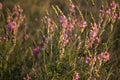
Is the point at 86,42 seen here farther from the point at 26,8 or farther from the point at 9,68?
the point at 26,8

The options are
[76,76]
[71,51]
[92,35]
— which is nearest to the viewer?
[76,76]

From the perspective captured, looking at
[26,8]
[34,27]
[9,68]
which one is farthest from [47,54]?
[26,8]

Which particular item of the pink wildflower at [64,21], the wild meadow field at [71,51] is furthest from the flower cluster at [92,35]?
the pink wildflower at [64,21]

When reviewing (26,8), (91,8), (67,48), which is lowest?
(67,48)

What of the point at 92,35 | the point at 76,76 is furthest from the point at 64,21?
the point at 76,76

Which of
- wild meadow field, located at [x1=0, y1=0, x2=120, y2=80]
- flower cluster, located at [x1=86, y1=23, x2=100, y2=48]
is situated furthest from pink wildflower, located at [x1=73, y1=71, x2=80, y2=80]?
flower cluster, located at [x1=86, y1=23, x2=100, y2=48]

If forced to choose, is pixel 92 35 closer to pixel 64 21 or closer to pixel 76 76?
pixel 64 21

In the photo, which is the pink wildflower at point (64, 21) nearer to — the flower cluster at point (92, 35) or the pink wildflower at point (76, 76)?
the flower cluster at point (92, 35)

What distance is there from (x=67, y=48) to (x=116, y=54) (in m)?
0.61

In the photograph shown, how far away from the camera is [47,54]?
2.60 meters

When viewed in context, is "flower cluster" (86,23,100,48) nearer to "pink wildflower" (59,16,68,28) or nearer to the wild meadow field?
the wild meadow field

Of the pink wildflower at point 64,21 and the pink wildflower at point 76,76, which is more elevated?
the pink wildflower at point 64,21

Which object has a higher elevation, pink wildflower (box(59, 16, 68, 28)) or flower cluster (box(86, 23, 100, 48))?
pink wildflower (box(59, 16, 68, 28))

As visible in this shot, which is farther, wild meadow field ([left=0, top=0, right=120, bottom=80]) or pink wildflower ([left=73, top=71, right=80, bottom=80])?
wild meadow field ([left=0, top=0, right=120, bottom=80])
